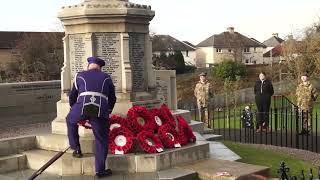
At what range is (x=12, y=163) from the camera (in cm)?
848

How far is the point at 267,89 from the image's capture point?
1697 cm

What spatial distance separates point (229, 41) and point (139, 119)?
245ft

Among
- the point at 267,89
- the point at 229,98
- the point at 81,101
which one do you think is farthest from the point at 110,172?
the point at 229,98

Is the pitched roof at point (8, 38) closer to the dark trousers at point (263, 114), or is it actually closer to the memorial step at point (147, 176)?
the dark trousers at point (263, 114)

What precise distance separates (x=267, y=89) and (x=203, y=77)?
240 cm

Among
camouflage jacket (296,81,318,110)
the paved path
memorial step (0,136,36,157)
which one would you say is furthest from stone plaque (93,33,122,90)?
camouflage jacket (296,81,318,110)

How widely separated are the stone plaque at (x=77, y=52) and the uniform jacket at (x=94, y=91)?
1634 millimetres

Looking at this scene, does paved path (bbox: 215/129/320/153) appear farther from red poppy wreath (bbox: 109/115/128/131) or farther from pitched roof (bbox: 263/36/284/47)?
pitched roof (bbox: 263/36/284/47)

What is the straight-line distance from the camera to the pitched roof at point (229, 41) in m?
81.4

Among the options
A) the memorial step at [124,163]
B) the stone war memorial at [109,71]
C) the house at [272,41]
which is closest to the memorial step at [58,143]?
the stone war memorial at [109,71]

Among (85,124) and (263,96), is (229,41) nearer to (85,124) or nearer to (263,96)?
(263,96)

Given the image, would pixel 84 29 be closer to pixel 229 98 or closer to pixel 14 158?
pixel 14 158

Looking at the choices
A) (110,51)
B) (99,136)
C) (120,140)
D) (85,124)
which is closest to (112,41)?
(110,51)

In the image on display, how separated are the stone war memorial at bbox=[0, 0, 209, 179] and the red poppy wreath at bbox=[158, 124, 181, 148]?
0.29 ft
